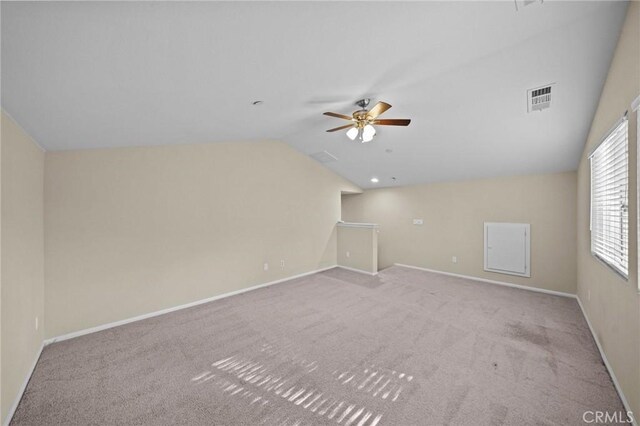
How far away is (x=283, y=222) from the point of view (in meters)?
5.06

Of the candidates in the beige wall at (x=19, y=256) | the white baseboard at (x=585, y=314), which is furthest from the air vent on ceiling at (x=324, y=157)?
the beige wall at (x=19, y=256)

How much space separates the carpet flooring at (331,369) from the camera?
1.78m

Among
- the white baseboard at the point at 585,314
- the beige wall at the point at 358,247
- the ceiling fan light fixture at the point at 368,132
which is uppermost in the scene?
the ceiling fan light fixture at the point at 368,132

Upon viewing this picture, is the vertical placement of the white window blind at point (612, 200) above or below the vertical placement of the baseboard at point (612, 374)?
above

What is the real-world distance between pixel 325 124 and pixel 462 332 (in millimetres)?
3244

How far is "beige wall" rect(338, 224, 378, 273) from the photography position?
5.47 meters

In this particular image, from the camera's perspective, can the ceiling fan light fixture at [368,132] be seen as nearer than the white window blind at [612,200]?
No

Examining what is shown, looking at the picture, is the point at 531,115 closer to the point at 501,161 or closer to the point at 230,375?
the point at 501,161

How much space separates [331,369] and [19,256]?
2785 mm

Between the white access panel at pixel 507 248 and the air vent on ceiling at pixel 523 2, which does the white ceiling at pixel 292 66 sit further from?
the white access panel at pixel 507 248

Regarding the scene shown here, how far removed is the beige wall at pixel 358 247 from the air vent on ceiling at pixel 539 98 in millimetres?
3306

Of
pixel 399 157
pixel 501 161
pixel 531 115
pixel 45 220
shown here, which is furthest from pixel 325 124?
pixel 45 220

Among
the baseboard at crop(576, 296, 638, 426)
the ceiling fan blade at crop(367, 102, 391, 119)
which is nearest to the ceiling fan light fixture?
the ceiling fan blade at crop(367, 102, 391, 119)

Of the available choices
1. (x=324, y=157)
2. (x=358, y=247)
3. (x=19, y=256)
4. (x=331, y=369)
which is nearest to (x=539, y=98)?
(x=331, y=369)
